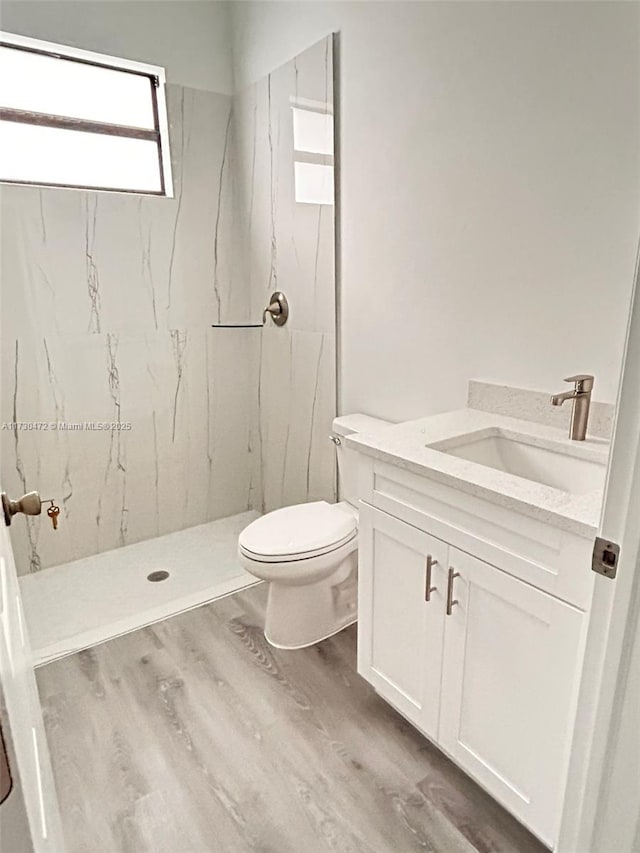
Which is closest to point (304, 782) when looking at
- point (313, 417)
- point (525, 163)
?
point (313, 417)

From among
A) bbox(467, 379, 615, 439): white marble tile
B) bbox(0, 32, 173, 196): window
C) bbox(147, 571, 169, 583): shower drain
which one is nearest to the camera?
bbox(467, 379, 615, 439): white marble tile

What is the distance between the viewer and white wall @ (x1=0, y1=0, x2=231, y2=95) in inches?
84.7

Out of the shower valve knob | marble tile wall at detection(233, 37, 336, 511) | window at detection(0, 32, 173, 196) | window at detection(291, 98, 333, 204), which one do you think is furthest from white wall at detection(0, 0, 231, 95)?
the shower valve knob

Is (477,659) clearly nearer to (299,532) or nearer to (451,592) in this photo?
(451,592)

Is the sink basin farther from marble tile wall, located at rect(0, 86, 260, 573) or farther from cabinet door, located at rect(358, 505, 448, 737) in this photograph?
marble tile wall, located at rect(0, 86, 260, 573)

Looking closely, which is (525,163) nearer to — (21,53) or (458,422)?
(458,422)

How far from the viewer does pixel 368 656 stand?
1.68 metres

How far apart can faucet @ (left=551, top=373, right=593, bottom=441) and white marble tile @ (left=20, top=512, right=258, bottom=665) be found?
5.33ft

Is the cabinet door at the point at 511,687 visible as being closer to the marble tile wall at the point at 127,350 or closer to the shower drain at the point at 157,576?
the shower drain at the point at 157,576

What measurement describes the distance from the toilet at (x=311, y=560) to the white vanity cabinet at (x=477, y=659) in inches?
12.6

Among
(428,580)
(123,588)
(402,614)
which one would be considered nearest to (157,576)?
(123,588)

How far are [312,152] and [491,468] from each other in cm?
159

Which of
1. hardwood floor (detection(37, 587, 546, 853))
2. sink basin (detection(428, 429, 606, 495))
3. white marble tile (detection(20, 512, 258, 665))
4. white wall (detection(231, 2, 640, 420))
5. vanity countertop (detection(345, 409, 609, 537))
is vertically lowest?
white marble tile (detection(20, 512, 258, 665))

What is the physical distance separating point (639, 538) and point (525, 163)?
1155 millimetres
